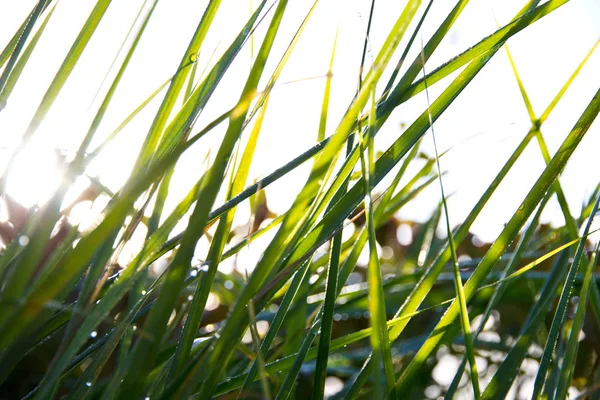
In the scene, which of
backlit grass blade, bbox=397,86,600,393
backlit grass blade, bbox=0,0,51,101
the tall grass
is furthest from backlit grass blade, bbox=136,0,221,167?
backlit grass blade, bbox=397,86,600,393

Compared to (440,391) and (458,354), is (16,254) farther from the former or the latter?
(458,354)

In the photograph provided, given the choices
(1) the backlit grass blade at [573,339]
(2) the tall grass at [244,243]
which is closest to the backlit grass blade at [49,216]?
(2) the tall grass at [244,243]

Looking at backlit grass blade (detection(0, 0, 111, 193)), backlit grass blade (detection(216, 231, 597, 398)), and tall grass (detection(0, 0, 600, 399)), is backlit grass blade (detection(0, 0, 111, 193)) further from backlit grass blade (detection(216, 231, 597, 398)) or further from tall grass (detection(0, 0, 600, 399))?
backlit grass blade (detection(216, 231, 597, 398))

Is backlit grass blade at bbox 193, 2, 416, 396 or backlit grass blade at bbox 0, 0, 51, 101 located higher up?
backlit grass blade at bbox 0, 0, 51, 101

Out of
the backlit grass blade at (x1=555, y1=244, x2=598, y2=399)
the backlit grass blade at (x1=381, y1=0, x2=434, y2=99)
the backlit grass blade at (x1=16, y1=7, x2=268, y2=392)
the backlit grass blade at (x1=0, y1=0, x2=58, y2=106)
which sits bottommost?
the backlit grass blade at (x1=16, y1=7, x2=268, y2=392)

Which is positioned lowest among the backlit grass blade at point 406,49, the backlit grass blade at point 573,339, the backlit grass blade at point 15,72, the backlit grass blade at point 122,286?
the backlit grass blade at point 122,286

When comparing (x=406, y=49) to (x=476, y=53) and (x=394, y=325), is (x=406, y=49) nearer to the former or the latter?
(x=476, y=53)

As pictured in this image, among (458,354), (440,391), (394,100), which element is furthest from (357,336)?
(458,354)

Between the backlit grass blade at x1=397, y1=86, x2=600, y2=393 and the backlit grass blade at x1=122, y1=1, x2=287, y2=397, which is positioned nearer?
the backlit grass blade at x1=122, y1=1, x2=287, y2=397

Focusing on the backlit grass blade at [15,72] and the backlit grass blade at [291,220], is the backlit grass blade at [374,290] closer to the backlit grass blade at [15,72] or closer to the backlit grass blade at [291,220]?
the backlit grass blade at [291,220]
